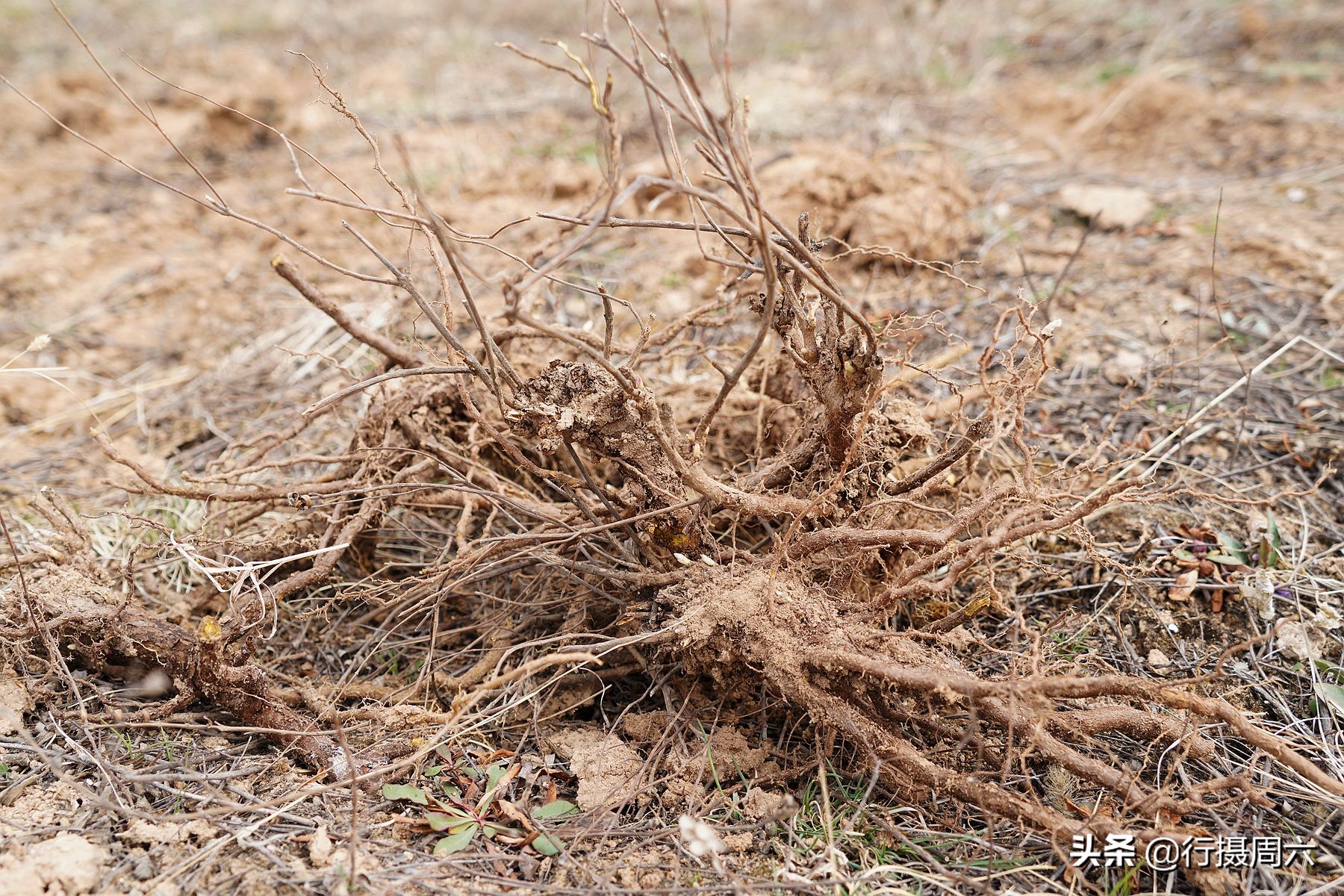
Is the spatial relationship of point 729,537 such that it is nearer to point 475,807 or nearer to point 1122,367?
point 475,807

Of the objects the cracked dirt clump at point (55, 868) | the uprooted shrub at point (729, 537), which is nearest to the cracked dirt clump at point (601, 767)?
the uprooted shrub at point (729, 537)

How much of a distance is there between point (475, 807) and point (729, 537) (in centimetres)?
76

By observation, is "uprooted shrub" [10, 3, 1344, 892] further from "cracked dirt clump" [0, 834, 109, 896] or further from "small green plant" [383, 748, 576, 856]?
"cracked dirt clump" [0, 834, 109, 896]

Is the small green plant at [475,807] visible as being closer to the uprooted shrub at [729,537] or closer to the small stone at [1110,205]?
the uprooted shrub at [729,537]

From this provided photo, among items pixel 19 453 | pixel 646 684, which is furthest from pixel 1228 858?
pixel 19 453

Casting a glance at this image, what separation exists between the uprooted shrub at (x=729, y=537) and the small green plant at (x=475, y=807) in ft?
0.38

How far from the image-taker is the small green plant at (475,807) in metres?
1.52

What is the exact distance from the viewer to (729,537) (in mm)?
1880

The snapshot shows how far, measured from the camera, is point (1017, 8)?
6.30 m

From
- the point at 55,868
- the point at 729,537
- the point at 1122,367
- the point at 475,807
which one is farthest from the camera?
the point at 1122,367

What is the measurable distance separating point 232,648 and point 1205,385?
2.67 m

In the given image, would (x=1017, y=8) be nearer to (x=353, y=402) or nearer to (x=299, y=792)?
(x=353, y=402)

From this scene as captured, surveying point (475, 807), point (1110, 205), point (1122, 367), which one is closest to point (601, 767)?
point (475, 807)

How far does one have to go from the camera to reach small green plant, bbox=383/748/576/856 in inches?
59.7
